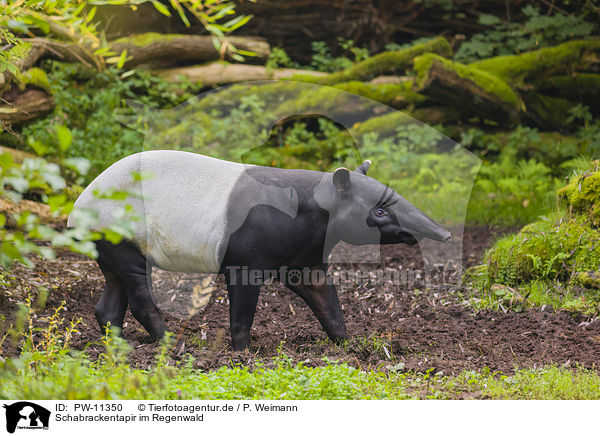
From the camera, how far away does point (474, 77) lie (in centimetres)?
1055

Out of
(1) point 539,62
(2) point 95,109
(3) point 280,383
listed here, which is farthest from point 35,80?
(1) point 539,62

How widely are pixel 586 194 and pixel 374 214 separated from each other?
2.53 m

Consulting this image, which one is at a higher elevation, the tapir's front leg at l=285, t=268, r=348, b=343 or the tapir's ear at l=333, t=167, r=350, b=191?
the tapir's ear at l=333, t=167, r=350, b=191

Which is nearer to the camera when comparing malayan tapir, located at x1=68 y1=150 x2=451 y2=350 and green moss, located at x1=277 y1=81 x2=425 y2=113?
malayan tapir, located at x1=68 y1=150 x2=451 y2=350

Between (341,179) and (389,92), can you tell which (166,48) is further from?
(341,179)

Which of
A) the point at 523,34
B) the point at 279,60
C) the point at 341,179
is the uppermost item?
the point at 523,34

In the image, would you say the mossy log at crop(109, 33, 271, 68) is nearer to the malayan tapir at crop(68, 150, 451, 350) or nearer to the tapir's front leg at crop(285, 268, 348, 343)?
the malayan tapir at crop(68, 150, 451, 350)

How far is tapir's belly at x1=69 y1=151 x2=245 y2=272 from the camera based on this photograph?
4867 mm

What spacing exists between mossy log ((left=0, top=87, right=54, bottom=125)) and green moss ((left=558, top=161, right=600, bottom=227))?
6323 millimetres

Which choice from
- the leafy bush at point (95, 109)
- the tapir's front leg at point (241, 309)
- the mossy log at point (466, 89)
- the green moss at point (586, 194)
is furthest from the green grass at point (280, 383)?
the mossy log at point (466, 89)

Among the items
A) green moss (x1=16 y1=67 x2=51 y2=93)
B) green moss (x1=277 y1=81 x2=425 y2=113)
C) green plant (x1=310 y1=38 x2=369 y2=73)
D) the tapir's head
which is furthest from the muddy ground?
green plant (x1=310 y1=38 x2=369 y2=73)

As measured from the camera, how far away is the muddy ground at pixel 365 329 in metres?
4.87

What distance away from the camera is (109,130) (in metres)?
10.2
